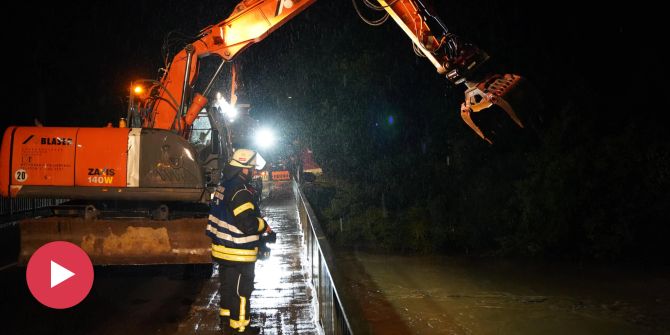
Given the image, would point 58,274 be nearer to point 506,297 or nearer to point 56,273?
point 56,273

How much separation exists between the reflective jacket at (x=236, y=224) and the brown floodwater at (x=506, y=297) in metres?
2.29

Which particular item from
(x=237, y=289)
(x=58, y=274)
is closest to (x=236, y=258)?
(x=237, y=289)

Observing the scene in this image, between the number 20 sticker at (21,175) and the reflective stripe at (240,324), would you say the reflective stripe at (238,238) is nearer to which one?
the reflective stripe at (240,324)

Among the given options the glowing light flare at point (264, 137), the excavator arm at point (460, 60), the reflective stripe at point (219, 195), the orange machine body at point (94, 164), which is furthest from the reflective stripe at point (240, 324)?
the glowing light flare at point (264, 137)

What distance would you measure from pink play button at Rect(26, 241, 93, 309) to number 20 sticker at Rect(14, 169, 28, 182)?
3454 millimetres

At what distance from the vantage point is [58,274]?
5.14 metres

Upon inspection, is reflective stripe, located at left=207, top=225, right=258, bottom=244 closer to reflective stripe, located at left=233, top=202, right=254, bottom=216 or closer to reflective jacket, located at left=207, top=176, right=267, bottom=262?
reflective jacket, located at left=207, top=176, right=267, bottom=262

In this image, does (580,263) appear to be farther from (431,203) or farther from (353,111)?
(353,111)

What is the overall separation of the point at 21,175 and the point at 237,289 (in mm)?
4318

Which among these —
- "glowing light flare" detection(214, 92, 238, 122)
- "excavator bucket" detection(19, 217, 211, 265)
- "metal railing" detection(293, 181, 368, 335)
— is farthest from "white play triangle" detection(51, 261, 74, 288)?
Result: "glowing light flare" detection(214, 92, 238, 122)

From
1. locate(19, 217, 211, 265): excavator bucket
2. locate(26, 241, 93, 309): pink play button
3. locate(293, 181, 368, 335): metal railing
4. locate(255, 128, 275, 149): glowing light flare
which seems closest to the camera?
locate(293, 181, 368, 335): metal railing

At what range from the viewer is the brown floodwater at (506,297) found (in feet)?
31.2

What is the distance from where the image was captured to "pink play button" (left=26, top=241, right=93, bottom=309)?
16.6 ft

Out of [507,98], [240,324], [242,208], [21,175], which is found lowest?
[240,324]
